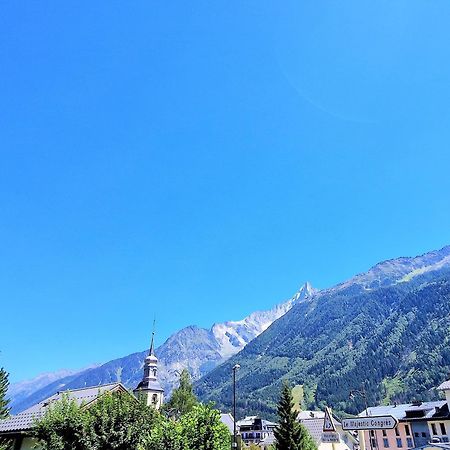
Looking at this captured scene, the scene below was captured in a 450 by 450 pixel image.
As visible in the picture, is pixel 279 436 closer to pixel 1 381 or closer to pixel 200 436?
pixel 200 436

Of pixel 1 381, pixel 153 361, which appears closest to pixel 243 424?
pixel 153 361

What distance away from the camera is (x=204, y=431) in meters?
18.4

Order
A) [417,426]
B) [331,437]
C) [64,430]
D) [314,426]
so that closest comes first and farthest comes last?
[64,430] < [331,437] < [417,426] < [314,426]

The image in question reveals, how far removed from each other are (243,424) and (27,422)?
136m

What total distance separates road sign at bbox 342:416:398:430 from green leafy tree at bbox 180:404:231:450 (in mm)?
6708

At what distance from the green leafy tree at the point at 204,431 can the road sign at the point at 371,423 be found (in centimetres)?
671

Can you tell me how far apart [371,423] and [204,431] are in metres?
8.54

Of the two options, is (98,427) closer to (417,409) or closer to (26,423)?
(26,423)

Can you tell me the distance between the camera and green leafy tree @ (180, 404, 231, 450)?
18125 millimetres

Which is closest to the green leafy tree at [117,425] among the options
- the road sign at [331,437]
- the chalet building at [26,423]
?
the chalet building at [26,423]

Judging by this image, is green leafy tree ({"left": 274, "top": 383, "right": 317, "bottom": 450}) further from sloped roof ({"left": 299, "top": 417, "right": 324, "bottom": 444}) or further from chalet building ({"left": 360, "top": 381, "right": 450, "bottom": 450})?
sloped roof ({"left": 299, "top": 417, "right": 324, "bottom": 444})

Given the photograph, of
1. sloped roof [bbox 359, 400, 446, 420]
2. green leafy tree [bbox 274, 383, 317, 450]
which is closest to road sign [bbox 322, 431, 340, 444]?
green leafy tree [bbox 274, 383, 317, 450]

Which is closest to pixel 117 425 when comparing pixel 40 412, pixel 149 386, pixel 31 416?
pixel 40 412

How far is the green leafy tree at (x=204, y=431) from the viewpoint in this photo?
18.1 metres
